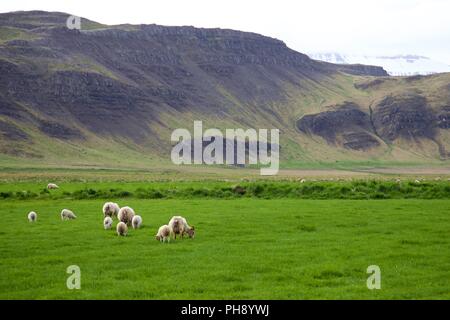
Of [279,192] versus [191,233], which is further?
[279,192]

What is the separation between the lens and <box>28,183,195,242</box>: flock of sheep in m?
24.7

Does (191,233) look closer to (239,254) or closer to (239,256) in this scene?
(239,254)

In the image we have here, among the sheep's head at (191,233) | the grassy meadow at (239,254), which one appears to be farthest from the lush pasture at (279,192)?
the sheep's head at (191,233)

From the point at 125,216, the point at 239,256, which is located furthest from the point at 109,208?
the point at 239,256

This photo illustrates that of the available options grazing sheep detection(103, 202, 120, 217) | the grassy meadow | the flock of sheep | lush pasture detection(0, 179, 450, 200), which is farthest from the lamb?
lush pasture detection(0, 179, 450, 200)

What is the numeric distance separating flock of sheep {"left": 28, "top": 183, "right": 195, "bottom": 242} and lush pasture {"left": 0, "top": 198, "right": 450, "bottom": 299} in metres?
0.62

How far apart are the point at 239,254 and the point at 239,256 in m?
0.45

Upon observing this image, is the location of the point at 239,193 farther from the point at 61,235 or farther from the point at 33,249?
the point at 33,249

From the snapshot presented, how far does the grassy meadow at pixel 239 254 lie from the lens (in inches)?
640

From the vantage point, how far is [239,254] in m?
21.2

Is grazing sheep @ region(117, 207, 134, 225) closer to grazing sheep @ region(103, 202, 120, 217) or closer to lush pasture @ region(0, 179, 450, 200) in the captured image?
grazing sheep @ region(103, 202, 120, 217)

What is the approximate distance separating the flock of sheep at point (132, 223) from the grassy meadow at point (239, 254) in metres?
0.54
